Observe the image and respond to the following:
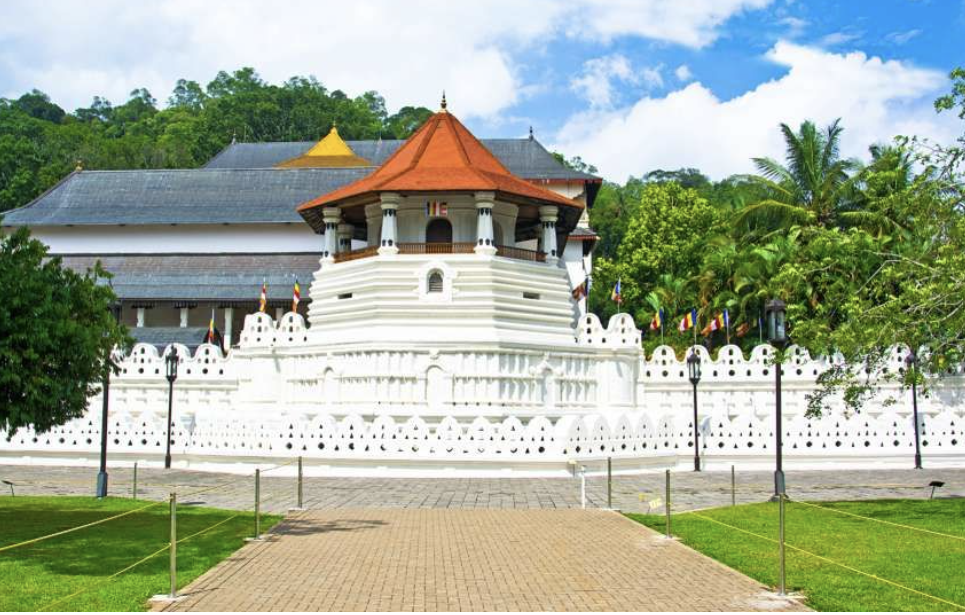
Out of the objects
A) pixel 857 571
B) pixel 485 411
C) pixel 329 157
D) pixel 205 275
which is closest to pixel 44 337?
pixel 857 571

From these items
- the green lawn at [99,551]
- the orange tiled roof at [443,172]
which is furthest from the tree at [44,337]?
the orange tiled roof at [443,172]

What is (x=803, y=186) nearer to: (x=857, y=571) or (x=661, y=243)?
(x=661, y=243)

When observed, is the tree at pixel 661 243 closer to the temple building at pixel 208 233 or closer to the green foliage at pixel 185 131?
the temple building at pixel 208 233

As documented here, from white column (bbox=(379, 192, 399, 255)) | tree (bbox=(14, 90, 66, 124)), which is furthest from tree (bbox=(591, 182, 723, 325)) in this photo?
tree (bbox=(14, 90, 66, 124))

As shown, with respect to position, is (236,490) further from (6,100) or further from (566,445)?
(6,100)

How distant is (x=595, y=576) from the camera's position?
1020 cm

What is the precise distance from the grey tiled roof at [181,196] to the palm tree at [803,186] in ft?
75.3

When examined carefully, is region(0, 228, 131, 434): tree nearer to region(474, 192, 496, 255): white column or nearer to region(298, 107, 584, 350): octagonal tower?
region(298, 107, 584, 350): octagonal tower

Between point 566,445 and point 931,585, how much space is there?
13.7 m

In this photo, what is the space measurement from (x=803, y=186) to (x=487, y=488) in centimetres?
2858

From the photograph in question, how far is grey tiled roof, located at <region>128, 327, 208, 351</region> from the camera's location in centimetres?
4009

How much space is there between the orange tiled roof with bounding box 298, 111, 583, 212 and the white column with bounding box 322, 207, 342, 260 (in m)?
0.53

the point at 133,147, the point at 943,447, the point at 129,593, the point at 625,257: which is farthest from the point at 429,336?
the point at 133,147

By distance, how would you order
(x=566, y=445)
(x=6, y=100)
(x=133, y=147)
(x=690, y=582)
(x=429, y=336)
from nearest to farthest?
1. (x=690, y=582)
2. (x=566, y=445)
3. (x=429, y=336)
4. (x=133, y=147)
5. (x=6, y=100)
